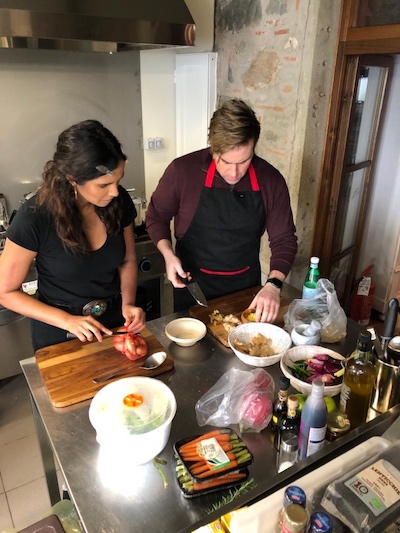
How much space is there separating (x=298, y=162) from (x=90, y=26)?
1.21m

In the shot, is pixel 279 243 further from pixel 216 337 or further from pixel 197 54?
pixel 197 54

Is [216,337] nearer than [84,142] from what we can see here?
No

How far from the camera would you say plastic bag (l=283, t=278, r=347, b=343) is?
57.9 inches

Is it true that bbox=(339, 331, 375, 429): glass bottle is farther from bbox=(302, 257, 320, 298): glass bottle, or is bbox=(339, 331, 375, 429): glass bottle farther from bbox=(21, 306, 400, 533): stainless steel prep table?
bbox=(302, 257, 320, 298): glass bottle

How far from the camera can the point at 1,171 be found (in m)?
2.66

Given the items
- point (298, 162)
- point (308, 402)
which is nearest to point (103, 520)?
point (308, 402)

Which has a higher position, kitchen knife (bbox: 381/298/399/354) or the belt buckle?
kitchen knife (bbox: 381/298/399/354)

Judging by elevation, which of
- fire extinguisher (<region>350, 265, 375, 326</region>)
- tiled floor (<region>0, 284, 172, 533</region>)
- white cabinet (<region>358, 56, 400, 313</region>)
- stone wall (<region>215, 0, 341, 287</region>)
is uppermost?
stone wall (<region>215, 0, 341, 287</region>)

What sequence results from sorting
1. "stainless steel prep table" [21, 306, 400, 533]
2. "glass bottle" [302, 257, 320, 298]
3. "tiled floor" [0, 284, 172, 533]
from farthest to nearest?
1. "tiled floor" [0, 284, 172, 533]
2. "glass bottle" [302, 257, 320, 298]
3. "stainless steel prep table" [21, 306, 400, 533]

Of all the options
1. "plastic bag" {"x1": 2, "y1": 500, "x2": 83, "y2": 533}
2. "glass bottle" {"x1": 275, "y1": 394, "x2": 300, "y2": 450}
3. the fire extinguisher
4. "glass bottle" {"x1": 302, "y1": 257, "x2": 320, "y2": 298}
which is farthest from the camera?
the fire extinguisher

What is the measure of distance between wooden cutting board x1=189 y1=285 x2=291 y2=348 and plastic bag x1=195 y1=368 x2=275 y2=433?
0.23 metres

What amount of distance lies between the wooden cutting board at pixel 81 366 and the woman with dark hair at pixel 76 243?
0.17 feet

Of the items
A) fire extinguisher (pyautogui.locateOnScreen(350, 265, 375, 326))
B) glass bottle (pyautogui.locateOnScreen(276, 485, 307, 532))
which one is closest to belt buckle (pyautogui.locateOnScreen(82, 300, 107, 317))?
glass bottle (pyautogui.locateOnScreen(276, 485, 307, 532))

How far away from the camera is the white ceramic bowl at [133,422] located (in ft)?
3.21
